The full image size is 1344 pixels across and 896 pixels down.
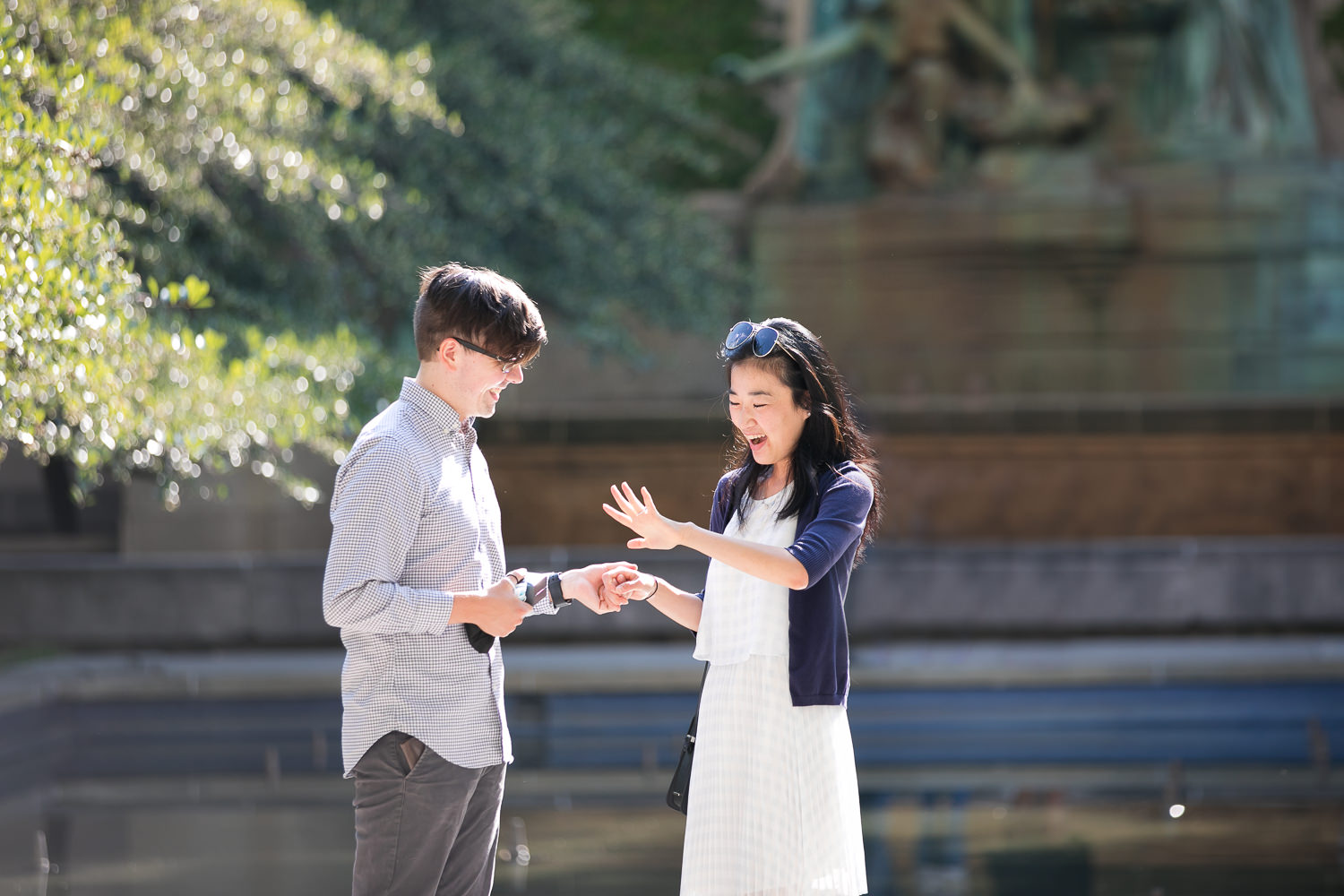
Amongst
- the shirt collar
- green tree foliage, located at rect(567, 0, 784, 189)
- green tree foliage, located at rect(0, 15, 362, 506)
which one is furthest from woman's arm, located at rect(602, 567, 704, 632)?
green tree foliage, located at rect(567, 0, 784, 189)

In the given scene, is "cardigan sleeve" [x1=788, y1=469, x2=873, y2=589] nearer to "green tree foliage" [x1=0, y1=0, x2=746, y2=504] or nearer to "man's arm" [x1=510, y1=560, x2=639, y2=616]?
"man's arm" [x1=510, y1=560, x2=639, y2=616]

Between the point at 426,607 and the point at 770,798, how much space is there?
2.82 ft

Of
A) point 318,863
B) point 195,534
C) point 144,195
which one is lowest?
point 318,863

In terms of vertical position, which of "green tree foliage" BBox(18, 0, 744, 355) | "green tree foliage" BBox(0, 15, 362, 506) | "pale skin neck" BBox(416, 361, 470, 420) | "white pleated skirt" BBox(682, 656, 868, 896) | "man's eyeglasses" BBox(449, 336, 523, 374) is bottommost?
"white pleated skirt" BBox(682, 656, 868, 896)

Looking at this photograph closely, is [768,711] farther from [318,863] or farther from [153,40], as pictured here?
[153,40]

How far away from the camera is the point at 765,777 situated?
3.07 metres

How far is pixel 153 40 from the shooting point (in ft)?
20.5

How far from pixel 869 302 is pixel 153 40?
33.4ft

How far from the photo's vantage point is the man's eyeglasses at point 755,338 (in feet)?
10.2

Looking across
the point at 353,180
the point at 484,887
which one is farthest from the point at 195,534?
the point at 484,887

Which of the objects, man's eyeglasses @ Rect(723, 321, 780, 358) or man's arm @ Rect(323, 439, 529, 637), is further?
man's eyeglasses @ Rect(723, 321, 780, 358)

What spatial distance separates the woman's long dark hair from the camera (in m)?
3.12

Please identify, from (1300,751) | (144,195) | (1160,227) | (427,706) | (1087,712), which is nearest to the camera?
(427,706)

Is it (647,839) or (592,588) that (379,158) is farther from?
(592,588)
